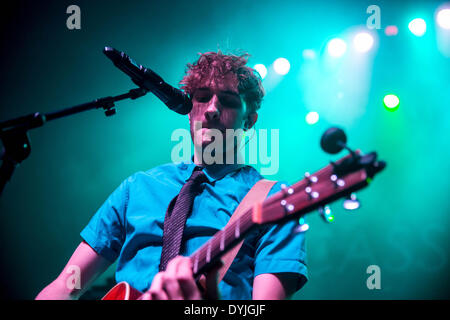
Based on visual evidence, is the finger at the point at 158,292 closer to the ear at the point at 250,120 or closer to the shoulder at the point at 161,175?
the shoulder at the point at 161,175

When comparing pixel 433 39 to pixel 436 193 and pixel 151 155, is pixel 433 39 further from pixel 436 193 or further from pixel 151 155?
pixel 151 155

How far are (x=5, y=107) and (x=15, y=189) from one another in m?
1.07

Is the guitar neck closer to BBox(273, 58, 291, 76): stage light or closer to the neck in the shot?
the neck

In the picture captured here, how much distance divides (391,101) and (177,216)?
4.04 meters

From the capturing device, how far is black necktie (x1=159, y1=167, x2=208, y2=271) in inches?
61.1

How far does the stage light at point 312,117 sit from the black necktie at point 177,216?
3.06 meters

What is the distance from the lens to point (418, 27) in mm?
4117

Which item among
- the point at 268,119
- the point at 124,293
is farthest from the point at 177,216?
the point at 268,119

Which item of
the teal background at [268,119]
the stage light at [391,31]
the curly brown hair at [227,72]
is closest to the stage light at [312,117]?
the teal background at [268,119]

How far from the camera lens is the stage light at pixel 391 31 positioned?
4191mm

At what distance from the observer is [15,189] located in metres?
4.03

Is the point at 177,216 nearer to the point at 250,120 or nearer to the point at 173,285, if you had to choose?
the point at 173,285
